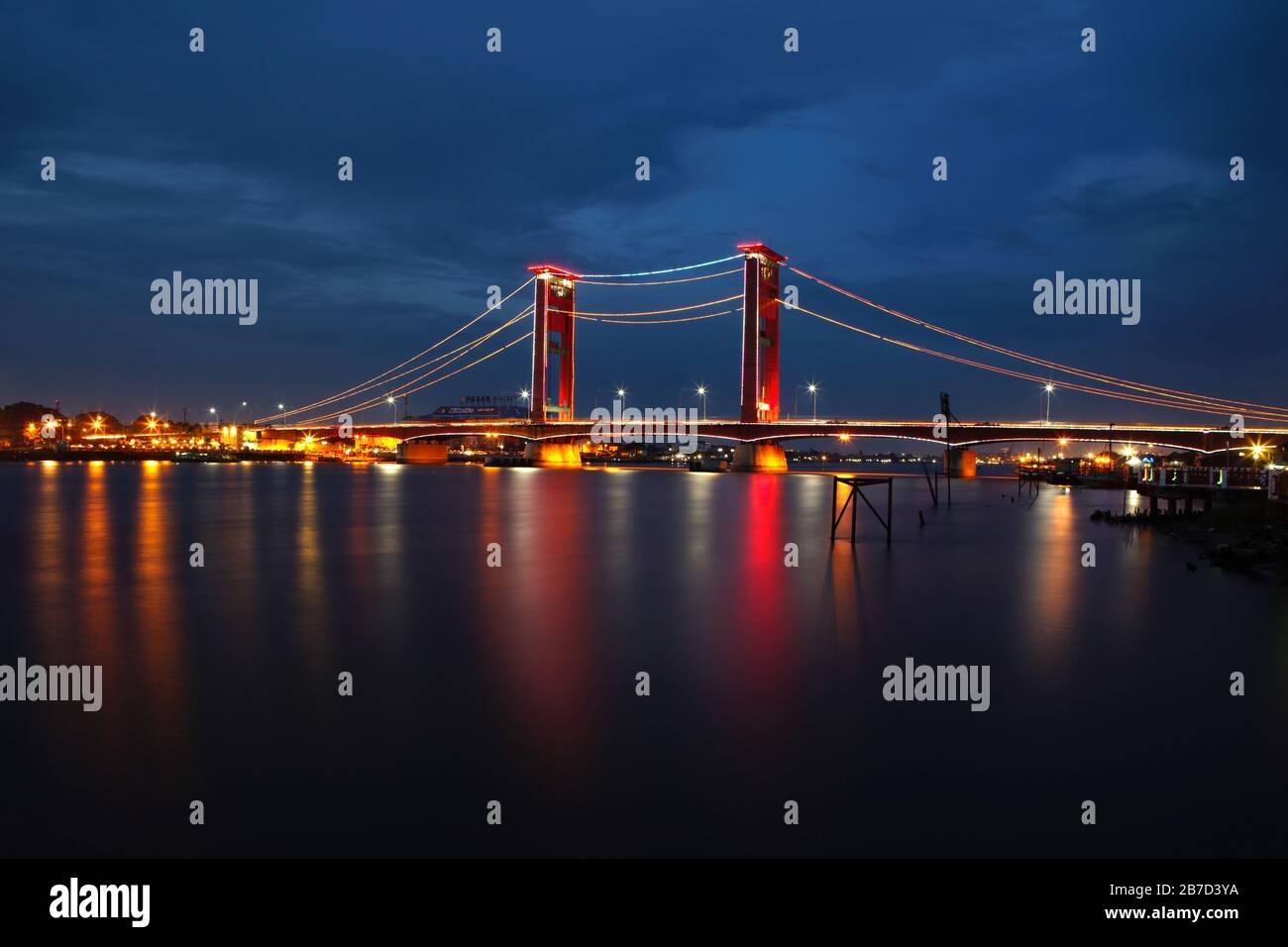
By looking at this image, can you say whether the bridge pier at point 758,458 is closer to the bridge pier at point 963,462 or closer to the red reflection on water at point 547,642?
the bridge pier at point 963,462

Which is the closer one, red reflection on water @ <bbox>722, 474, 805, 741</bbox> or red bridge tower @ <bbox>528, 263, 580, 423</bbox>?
red reflection on water @ <bbox>722, 474, 805, 741</bbox>

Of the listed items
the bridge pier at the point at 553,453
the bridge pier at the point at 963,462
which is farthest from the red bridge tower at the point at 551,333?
the bridge pier at the point at 963,462

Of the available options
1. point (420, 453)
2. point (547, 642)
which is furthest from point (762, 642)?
point (420, 453)

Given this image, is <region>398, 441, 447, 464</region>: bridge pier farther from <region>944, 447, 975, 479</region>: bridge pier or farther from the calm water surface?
the calm water surface

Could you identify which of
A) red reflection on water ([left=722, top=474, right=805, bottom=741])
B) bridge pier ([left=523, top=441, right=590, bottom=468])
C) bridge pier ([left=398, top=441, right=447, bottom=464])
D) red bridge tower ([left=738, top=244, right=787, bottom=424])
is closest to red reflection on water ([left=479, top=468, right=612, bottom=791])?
red reflection on water ([left=722, top=474, right=805, bottom=741])

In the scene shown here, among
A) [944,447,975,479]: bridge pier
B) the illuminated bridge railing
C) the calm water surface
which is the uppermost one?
[944,447,975,479]: bridge pier
